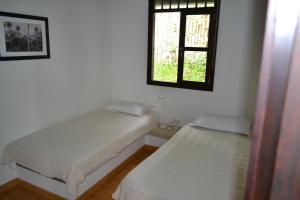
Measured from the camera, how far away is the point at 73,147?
2391 millimetres

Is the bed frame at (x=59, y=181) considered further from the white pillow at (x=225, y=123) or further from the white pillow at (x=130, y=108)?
the white pillow at (x=225, y=123)

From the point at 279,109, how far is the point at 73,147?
91.0 inches

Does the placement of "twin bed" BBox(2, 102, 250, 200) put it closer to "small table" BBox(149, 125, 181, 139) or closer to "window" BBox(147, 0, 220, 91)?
"small table" BBox(149, 125, 181, 139)

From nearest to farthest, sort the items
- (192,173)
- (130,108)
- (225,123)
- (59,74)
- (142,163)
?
1. (192,173)
2. (142,163)
3. (225,123)
4. (59,74)
5. (130,108)

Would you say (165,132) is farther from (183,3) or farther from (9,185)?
(9,185)

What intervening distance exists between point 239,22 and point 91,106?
96.8 inches

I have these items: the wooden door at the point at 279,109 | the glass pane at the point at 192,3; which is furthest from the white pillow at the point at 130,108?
the wooden door at the point at 279,109

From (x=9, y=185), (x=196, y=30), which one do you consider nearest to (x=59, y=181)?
(x=9, y=185)

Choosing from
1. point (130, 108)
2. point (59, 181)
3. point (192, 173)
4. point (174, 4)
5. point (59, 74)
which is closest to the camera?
point (192, 173)

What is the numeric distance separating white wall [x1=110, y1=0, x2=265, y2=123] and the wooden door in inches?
110

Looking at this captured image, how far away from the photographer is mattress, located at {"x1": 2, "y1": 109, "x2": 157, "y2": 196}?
2.14 meters

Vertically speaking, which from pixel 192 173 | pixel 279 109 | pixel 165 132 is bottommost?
pixel 165 132

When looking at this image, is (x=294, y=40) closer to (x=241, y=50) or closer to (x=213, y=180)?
(x=213, y=180)

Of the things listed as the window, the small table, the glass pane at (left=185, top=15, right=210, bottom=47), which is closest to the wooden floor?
the small table
